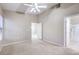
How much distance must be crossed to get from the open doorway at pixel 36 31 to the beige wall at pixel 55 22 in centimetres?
9

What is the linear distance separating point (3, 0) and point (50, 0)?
84 centimetres

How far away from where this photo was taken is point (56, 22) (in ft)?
6.40

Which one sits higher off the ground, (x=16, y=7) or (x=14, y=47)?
(x=16, y=7)

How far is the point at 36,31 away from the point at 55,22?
1.27 feet

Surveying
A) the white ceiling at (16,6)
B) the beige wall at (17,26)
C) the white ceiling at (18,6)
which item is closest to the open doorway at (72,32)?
the white ceiling at (18,6)

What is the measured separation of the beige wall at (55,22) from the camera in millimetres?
1880

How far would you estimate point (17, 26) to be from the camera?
1.92m

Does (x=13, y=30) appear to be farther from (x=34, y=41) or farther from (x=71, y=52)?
(x=71, y=52)

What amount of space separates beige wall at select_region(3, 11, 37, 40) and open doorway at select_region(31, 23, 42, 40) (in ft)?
0.19

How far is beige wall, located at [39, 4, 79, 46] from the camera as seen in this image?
188 cm

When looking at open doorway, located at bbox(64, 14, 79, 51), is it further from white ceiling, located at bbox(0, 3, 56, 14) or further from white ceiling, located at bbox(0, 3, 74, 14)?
white ceiling, located at bbox(0, 3, 56, 14)

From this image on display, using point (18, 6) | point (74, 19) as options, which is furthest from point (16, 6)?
point (74, 19)

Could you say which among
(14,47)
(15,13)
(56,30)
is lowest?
(14,47)
